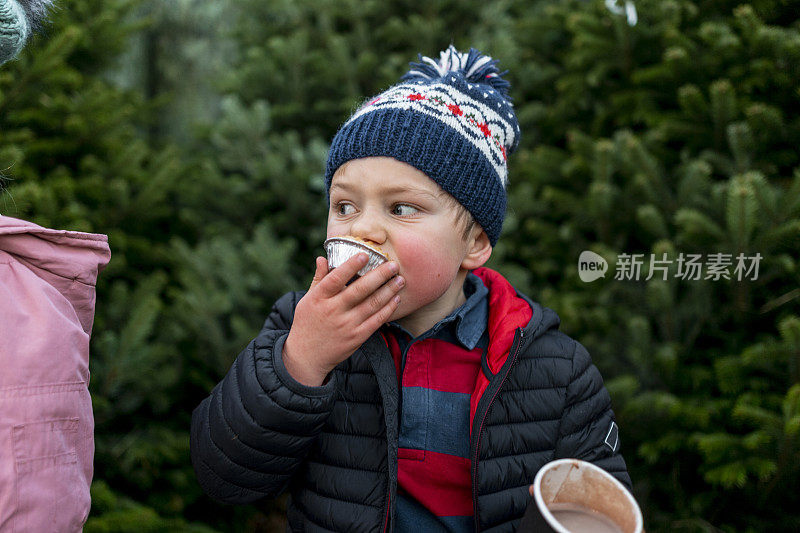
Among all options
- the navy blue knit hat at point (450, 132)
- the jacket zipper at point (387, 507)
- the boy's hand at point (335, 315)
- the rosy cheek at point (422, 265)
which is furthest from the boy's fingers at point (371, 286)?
the jacket zipper at point (387, 507)

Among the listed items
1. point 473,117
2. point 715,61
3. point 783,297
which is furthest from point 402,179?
point 715,61

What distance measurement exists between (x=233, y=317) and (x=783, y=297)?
226cm

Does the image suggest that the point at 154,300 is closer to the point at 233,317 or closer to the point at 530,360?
the point at 233,317

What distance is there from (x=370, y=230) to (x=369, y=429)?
54 centimetres

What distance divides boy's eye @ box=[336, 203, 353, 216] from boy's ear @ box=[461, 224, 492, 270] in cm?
37

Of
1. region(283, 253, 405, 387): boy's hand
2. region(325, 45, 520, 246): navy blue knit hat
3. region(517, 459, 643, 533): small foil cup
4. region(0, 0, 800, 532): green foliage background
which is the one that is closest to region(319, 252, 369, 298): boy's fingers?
region(283, 253, 405, 387): boy's hand

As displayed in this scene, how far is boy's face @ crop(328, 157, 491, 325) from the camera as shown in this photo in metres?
1.52

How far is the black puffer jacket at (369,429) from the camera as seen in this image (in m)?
1.43

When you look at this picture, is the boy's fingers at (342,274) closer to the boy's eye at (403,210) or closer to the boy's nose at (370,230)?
the boy's nose at (370,230)

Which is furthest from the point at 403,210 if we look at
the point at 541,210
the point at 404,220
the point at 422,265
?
the point at 541,210

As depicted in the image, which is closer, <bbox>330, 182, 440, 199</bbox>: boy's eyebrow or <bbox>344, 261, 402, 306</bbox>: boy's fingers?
<bbox>344, 261, 402, 306</bbox>: boy's fingers

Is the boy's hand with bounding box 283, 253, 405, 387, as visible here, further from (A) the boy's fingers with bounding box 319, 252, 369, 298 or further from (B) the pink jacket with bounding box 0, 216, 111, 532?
(B) the pink jacket with bounding box 0, 216, 111, 532

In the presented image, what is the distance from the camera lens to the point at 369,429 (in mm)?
1589

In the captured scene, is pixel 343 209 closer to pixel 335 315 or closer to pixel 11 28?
pixel 335 315
